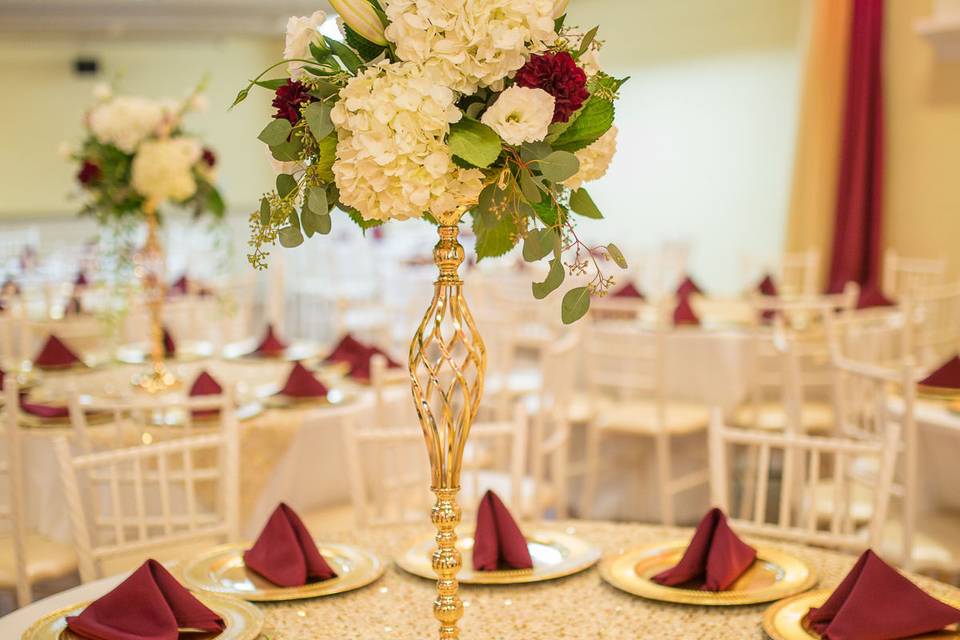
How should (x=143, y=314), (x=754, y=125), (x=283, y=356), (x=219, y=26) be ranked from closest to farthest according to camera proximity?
(x=283, y=356), (x=143, y=314), (x=754, y=125), (x=219, y=26)

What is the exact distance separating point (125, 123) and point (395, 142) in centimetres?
242

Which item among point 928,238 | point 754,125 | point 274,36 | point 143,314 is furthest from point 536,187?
point 274,36

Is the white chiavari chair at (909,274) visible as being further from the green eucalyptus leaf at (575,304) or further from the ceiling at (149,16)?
the ceiling at (149,16)

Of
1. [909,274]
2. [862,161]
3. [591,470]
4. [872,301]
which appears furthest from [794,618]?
[862,161]

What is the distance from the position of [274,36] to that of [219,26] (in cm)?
96

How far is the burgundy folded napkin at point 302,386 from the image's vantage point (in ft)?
11.4

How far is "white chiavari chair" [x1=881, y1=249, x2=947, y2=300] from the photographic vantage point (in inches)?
231

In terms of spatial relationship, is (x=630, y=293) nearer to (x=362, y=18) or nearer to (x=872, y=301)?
(x=872, y=301)

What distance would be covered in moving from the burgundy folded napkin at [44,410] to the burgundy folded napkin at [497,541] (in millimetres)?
1767

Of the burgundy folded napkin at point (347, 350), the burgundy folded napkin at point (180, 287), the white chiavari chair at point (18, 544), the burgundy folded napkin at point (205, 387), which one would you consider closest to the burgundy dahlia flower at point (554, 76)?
the white chiavari chair at point (18, 544)

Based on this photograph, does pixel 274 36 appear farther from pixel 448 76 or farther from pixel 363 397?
pixel 448 76

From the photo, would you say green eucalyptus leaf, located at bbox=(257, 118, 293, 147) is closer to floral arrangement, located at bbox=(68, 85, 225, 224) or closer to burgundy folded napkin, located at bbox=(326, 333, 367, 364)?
floral arrangement, located at bbox=(68, 85, 225, 224)

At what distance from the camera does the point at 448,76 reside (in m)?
1.31

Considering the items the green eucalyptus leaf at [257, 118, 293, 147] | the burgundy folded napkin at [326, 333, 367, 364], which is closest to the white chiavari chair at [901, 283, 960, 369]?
the burgundy folded napkin at [326, 333, 367, 364]
